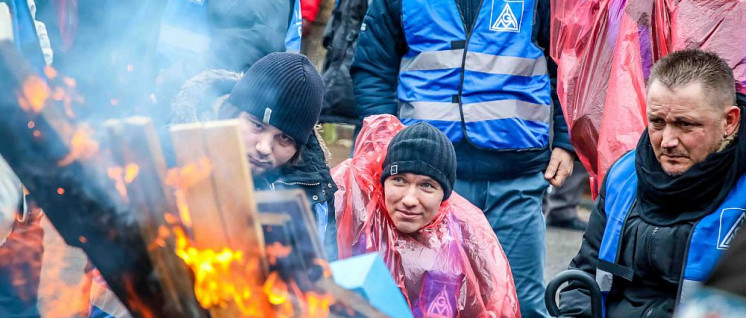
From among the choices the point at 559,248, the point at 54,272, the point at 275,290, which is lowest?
the point at 559,248

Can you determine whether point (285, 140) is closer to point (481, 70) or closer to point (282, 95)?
point (282, 95)

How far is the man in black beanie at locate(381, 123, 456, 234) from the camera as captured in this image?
3.61 m

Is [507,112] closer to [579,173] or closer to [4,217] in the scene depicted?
[4,217]

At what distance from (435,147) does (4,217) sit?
1.69 m

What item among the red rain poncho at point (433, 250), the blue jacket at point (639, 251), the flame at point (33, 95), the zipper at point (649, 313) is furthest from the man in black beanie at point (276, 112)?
the flame at point (33, 95)

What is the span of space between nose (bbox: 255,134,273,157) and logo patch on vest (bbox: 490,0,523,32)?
1535 millimetres

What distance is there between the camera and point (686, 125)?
3.14 m

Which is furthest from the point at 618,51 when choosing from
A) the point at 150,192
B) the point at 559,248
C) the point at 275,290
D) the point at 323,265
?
the point at 559,248

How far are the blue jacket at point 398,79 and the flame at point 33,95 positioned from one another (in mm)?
2751

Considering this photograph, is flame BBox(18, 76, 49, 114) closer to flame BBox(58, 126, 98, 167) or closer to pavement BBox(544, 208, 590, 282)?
flame BBox(58, 126, 98, 167)

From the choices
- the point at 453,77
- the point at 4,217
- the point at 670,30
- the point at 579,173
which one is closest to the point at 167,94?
the point at 4,217

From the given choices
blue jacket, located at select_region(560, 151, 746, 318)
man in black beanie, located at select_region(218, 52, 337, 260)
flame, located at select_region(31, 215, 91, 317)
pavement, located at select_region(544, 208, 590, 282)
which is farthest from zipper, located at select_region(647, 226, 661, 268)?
pavement, located at select_region(544, 208, 590, 282)

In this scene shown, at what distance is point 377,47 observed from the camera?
4.50m

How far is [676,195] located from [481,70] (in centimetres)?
138
